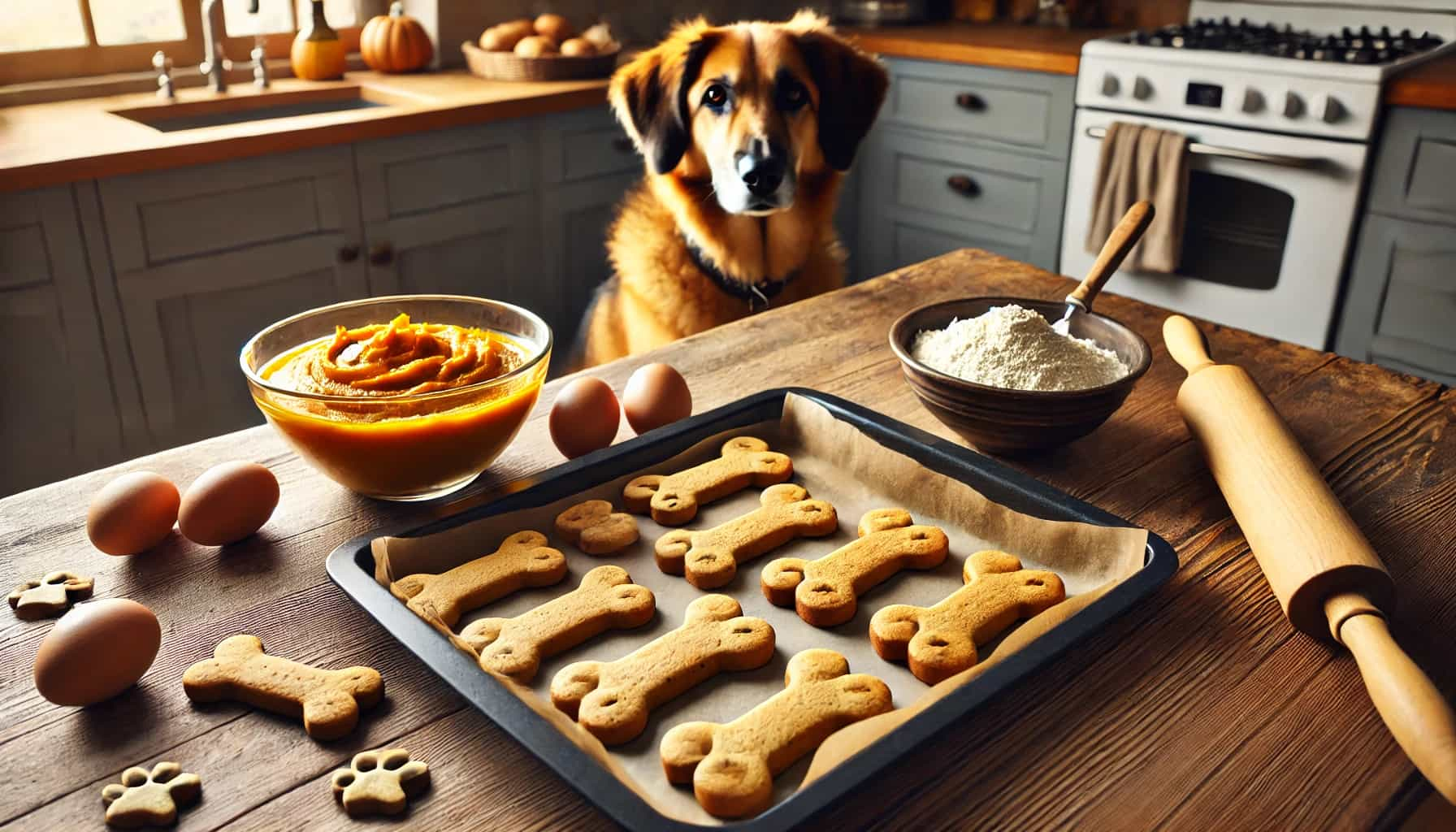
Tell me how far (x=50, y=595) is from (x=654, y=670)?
1.53 ft

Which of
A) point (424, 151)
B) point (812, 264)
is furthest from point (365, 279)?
point (812, 264)

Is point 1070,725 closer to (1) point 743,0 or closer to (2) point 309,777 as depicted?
(2) point 309,777

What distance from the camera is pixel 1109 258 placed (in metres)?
1.11

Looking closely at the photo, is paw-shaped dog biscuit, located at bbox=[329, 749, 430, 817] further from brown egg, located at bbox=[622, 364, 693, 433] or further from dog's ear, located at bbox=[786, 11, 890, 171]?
dog's ear, located at bbox=[786, 11, 890, 171]

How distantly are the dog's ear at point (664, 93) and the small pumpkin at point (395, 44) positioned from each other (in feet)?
3.74

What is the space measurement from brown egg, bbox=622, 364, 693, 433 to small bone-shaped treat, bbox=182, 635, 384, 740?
0.41m

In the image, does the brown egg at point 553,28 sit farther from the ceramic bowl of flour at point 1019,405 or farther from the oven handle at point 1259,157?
the ceramic bowl of flour at point 1019,405

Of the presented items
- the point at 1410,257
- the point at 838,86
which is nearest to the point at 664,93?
the point at 838,86

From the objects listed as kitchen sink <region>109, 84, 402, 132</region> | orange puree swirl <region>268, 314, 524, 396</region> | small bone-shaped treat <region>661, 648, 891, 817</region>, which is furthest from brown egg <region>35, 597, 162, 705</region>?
kitchen sink <region>109, 84, 402, 132</region>

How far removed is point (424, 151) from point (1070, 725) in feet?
7.17

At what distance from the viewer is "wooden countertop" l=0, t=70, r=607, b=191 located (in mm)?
1968

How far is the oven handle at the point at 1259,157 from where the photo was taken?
8.28 ft

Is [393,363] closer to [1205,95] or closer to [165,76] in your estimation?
[165,76]

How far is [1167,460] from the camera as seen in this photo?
1026mm
